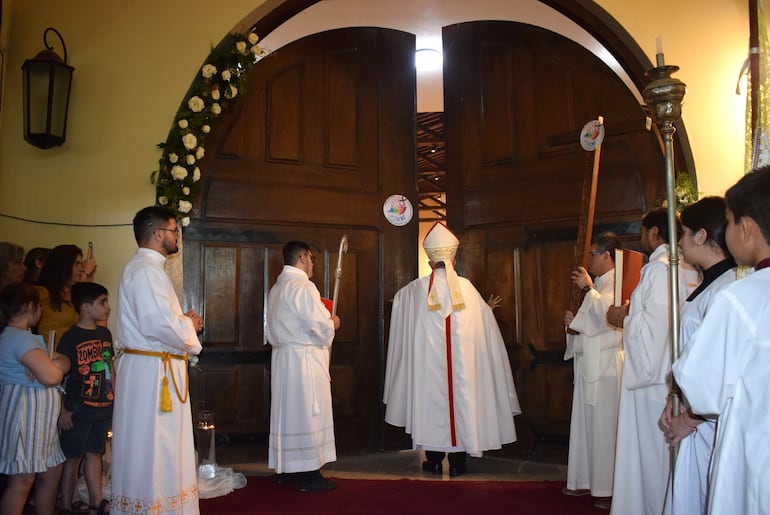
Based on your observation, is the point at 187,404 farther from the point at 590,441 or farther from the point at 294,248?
the point at 590,441

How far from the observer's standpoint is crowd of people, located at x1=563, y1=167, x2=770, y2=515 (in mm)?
1996

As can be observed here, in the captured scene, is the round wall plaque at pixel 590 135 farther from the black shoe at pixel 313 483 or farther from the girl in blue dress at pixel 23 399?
the girl in blue dress at pixel 23 399

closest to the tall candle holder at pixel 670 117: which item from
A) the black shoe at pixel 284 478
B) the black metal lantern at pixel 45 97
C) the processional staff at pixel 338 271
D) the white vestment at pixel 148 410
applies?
the white vestment at pixel 148 410

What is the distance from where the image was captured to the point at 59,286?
4242 mm

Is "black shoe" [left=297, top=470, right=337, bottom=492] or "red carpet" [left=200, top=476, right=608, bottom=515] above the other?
"black shoe" [left=297, top=470, right=337, bottom=492]

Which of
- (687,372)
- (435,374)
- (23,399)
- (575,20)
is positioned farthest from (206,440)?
(575,20)

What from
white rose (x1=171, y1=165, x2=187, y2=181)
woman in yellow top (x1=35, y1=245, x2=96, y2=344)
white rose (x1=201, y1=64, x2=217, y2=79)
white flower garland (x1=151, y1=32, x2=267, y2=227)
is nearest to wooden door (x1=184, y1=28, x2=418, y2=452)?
white flower garland (x1=151, y1=32, x2=267, y2=227)

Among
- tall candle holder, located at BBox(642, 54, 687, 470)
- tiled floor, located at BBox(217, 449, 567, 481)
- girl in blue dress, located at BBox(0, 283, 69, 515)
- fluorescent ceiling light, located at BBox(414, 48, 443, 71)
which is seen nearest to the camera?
tall candle holder, located at BBox(642, 54, 687, 470)

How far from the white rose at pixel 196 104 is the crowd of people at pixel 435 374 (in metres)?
1.23

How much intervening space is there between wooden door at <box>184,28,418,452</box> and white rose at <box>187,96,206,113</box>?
1.63ft

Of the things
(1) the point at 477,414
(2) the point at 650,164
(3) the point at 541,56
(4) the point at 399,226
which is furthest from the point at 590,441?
(3) the point at 541,56

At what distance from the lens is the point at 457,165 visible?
6.28 metres

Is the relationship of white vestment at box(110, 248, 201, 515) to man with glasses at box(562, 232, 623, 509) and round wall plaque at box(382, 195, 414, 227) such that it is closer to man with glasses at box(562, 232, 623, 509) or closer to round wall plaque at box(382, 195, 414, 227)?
man with glasses at box(562, 232, 623, 509)

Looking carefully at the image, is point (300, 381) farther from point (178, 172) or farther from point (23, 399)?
point (23, 399)
